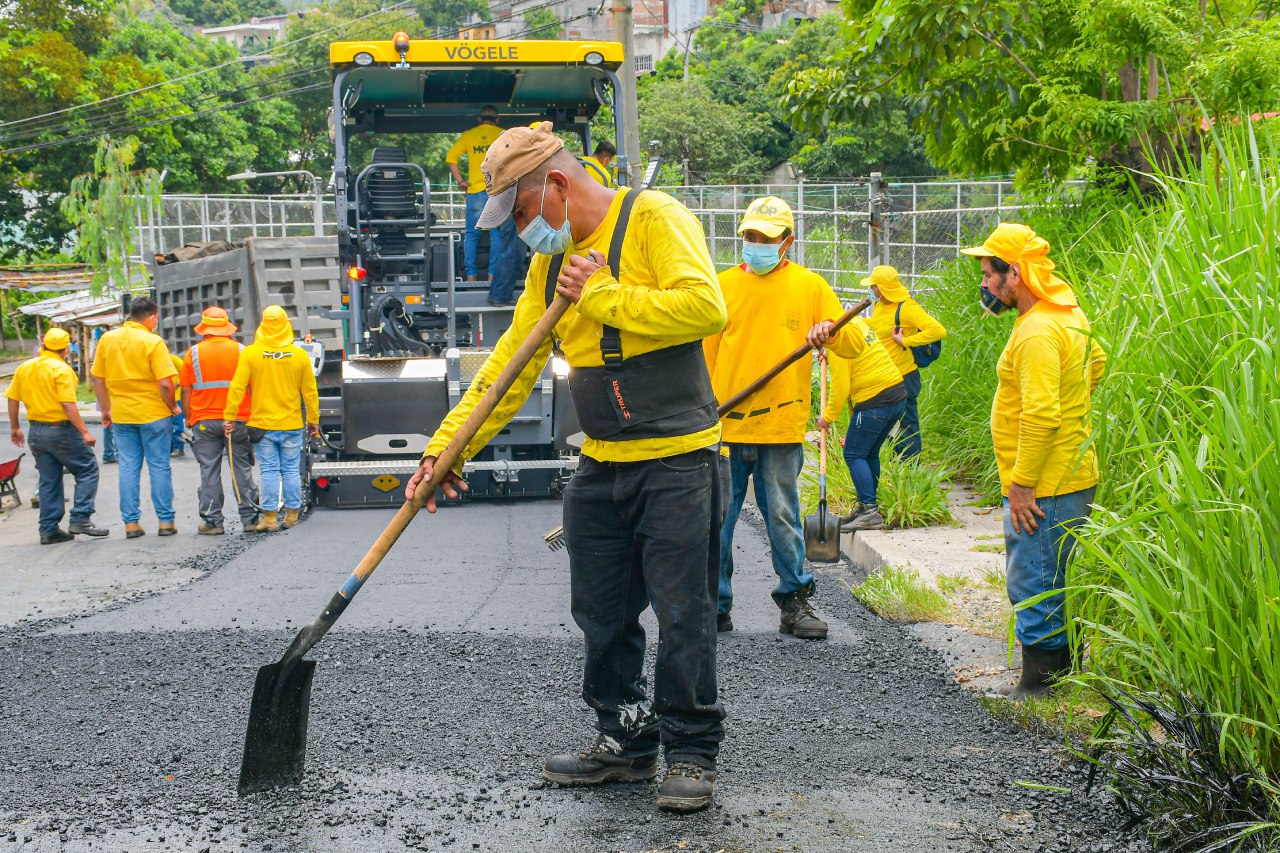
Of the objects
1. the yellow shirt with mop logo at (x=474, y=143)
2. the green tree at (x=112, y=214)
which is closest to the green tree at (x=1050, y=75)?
the yellow shirt with mop logo at (x=474, y=143)

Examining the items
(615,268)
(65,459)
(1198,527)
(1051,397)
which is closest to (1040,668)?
(1051,397)

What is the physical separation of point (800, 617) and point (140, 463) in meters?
6.37

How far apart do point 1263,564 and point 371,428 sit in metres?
7.66

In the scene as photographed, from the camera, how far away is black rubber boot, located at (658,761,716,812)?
12.2 feet

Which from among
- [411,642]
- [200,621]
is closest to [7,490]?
[200,621]

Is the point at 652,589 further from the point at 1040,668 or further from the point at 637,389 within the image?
the point at 1040,668

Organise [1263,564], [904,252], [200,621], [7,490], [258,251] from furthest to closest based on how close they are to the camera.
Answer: [904,252] < [258,251] < [7,490] < [200,621] < [1263,564]

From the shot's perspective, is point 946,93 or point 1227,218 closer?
point 1227,218

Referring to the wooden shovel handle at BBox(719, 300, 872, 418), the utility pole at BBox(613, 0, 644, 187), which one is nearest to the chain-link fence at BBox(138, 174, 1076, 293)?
the utility pole at BBox(613, 0, 644, 187)

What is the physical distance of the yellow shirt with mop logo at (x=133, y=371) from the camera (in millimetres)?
9906

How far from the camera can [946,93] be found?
32.6 feet

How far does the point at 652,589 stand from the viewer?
12.8 feet

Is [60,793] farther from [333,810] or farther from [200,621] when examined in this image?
[200,621]

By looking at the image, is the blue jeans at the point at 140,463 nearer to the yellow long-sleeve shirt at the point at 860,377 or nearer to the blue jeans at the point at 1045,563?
the yellow long-sleeve shirt at the point at 860,377
